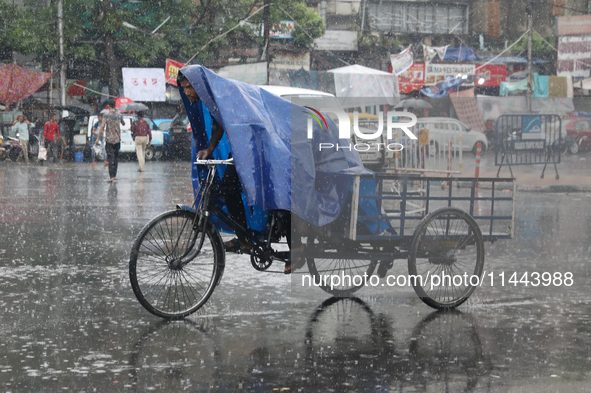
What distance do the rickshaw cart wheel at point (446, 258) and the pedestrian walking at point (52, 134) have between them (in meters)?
23.8

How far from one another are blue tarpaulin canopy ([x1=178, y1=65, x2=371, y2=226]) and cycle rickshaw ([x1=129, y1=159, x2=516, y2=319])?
0.20 m

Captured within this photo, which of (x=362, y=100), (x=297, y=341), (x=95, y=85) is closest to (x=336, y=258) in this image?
(x=297, y=341)

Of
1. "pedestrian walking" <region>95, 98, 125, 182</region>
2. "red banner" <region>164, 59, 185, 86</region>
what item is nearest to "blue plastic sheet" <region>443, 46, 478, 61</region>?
"red banner" <region>164, 59, 185, 86</region>

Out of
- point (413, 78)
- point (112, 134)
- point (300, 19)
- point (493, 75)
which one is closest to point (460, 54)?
point (493, 75)

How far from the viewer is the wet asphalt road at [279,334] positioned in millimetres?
4289

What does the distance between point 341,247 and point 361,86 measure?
86.3ft

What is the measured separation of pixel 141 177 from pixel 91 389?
16.5 m

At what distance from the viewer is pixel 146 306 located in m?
5.46

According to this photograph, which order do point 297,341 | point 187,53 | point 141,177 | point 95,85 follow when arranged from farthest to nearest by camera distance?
point 95,85 < point 187,53 < point 141,177 < point 297,341

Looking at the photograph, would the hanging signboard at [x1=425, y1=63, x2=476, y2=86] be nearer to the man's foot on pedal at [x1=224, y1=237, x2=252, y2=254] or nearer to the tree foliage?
the tree foliage

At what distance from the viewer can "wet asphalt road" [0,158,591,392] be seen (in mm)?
4289

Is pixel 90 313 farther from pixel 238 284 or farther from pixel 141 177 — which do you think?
pixel 141 177

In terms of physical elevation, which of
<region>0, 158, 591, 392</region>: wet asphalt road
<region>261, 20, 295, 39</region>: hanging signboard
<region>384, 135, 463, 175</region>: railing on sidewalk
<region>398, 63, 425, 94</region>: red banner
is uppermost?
<region>261, 20, 295, 39</region>: hanging signboard

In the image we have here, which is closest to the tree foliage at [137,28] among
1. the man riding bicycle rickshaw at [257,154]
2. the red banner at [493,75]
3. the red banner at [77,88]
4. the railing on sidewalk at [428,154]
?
the red banner at [77,88]
